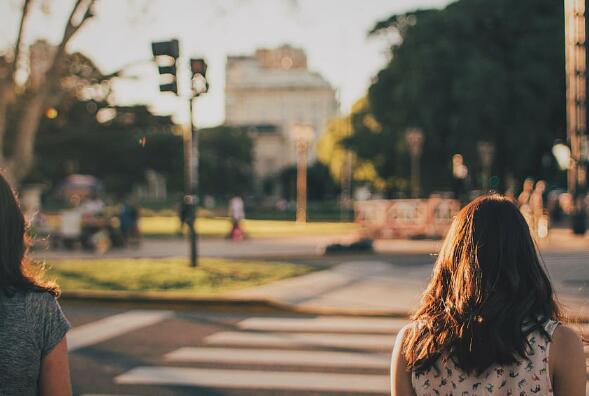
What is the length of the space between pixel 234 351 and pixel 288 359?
749 millimetres

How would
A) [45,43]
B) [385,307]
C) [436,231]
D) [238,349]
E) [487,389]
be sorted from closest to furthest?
[487,389] → [238,349] → [385,307] → [45,43] → [436,231]

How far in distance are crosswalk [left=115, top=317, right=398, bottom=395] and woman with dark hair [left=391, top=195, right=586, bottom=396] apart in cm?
450

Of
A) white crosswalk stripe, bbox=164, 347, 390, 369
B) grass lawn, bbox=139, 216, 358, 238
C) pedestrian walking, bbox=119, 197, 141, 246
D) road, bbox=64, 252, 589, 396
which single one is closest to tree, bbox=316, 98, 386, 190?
grass lawn, bbox=139, 216, 358, 238

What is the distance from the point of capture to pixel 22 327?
2.57 metres

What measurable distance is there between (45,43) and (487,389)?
19153 mm

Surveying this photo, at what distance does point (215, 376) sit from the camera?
7426 millimetres

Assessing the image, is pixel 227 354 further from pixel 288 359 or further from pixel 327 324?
pixel 327 324

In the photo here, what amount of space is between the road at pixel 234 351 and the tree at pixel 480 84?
3030cm

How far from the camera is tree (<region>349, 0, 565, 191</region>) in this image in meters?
39.4

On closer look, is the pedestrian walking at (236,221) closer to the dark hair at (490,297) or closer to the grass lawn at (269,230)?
the grass lawn at (269,230)

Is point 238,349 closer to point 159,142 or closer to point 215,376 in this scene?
point 215,376

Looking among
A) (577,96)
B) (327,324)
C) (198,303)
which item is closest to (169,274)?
(198,303)

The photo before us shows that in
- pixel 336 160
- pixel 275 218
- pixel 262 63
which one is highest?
pixel 262 63

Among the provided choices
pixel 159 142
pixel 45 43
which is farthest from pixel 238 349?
pixel 159 142
